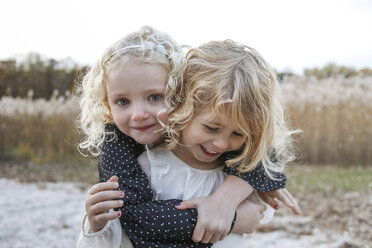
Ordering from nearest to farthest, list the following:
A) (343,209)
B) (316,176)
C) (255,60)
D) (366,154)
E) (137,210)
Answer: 1. (137,210)
2. (255,60)
3. (343,209)
4. (316,176)
5. (366,154)

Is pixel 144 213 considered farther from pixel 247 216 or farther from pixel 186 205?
pixel 247 216

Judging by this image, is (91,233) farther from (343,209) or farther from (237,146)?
(343,209)

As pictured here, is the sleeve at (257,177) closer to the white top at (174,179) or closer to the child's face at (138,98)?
the white top at (174,179)

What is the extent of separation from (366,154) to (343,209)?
324cm

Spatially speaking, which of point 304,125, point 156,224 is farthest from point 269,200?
point 304,125

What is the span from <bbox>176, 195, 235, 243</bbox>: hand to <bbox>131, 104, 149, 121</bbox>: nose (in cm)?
36

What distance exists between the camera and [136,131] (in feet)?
5.14

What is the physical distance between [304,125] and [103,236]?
7.22 m

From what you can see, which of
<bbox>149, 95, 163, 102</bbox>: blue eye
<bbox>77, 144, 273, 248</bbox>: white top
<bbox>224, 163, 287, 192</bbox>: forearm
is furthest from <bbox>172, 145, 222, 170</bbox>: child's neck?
<bbox>149, 95, 163, 102</bbox>: blue eye

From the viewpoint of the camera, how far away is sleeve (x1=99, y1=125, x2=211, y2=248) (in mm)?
1488

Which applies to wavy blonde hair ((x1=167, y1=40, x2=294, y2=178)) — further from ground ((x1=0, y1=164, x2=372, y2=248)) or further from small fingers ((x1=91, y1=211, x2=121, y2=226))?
ground ((x1=0, y1=164, x2=372, y2=248))

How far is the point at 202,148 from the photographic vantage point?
159 cm

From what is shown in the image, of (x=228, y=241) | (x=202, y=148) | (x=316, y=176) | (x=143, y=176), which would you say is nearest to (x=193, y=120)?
(x=202, y=148)

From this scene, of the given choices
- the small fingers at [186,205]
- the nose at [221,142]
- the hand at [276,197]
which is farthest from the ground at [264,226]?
the nose at [221,142]
